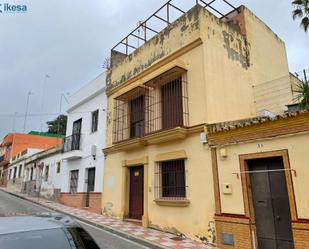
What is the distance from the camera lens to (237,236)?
7023 millimetres

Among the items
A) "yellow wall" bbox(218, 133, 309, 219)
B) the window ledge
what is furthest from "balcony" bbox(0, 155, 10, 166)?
"yellow wall" bbox(218, 133, 309, 219)

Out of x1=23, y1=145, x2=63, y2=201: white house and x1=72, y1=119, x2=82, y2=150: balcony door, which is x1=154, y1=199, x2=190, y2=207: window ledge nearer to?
x1=72, y1=119, x2=82, y2=150: balcony door

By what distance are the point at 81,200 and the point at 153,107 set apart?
748 cm

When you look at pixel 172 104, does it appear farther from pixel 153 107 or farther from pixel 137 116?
pixel 137 116

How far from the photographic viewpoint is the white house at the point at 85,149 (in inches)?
548

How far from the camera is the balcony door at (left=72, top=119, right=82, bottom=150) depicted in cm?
1585

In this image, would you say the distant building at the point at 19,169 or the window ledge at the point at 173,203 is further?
the distant building at the point at 19,169

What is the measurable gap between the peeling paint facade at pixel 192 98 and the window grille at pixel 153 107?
12 centimetres

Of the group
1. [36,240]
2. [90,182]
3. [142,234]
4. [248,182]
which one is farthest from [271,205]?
[90,182]

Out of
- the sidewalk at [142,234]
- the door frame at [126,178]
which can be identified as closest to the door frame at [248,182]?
the sidewalk at [142,234]

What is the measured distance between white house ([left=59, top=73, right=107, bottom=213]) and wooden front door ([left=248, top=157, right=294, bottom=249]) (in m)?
8.35

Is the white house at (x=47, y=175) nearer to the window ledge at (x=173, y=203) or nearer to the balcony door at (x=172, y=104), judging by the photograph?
the balcony door at (x=172, y=104)

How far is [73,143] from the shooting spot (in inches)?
635

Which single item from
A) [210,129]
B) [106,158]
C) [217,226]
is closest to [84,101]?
[106,158]
